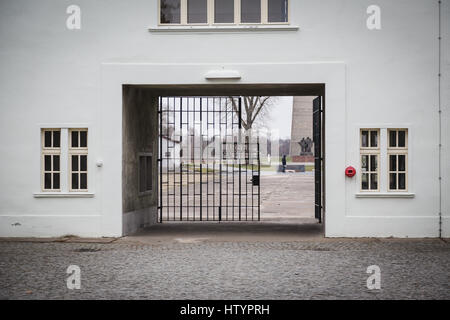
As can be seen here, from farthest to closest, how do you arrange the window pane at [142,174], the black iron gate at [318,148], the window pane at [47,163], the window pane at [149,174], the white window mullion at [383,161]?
the window pane at [149,174], the black iron gate at [318,148], the window pane at [142,174], the window pane at [47,163], the white window mullion at [383,161]

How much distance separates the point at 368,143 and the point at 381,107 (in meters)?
0.90

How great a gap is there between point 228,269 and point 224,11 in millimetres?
7099

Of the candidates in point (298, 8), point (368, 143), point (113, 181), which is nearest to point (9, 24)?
point (113, 181)

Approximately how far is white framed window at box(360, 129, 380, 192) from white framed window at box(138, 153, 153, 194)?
5.90 m

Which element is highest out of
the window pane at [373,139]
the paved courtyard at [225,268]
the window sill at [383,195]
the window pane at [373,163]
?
the window pane at [373,139]

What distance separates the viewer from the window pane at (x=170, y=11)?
48.0 ft

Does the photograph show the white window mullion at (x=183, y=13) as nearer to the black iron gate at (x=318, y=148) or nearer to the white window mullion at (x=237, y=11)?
the white window mullion at (x=237, y=11)

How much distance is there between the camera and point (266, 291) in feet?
26.9

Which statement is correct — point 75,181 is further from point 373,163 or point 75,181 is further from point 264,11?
point 373,163

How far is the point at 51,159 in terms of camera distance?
14.7 meters

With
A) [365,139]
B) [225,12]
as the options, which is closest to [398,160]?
[365,139]

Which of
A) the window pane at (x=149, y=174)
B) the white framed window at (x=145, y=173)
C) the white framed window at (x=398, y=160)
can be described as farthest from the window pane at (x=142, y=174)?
the white framed window at (x=398, y=160)

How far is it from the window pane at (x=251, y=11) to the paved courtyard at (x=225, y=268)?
5.28 metres
